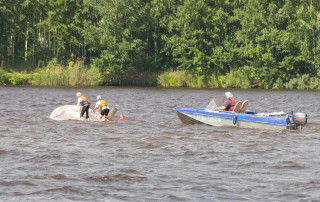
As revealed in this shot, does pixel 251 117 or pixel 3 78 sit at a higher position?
pixel 3 78

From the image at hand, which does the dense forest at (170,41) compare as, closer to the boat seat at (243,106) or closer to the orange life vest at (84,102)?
the orange life vest at (84,102)

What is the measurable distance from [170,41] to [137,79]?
18.9 ft

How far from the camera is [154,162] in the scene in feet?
47.3

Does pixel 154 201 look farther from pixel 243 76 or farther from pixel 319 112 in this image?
pixel 243 76

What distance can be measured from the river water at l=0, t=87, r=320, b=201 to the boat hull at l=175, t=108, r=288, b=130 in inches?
14.8

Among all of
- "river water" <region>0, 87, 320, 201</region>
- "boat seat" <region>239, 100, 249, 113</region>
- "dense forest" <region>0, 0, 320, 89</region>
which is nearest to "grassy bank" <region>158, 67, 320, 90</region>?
"dense forest" <region>0, 0, 320, 89</region>

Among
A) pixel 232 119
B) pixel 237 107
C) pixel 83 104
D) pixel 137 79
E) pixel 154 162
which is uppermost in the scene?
pixel 137 79

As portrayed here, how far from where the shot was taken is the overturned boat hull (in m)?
21.5

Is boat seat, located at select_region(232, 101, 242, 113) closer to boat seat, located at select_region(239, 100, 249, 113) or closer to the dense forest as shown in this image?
boat seat, located at select_region(239, 100, 249, 113)

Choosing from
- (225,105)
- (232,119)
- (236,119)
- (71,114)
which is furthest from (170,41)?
(236,119)

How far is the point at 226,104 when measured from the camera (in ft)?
76.4

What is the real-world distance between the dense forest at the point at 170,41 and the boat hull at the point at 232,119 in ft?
114

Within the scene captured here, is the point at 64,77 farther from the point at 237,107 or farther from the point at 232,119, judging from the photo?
the point at 232,119

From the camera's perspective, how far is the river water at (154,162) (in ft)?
36.8
